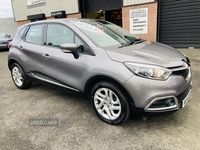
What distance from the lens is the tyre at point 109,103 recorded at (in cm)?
240

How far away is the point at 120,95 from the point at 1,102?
266 centimetres

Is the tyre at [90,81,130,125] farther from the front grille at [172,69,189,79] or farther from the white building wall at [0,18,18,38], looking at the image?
the white building wall at [0,18,18,38]

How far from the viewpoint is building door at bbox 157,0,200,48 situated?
8008 mm

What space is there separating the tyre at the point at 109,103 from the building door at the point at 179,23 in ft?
23.6

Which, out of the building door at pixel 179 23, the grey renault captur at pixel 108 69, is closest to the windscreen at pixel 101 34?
the grey renault captur at pixel 108 69

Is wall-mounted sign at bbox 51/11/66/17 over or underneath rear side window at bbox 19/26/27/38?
over

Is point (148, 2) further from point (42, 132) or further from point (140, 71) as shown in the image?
point (42, 132)

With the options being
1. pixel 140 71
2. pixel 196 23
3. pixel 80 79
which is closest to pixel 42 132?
pixel 80 79

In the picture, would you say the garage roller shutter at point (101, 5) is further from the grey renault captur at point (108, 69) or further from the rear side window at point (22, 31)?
the grey renault captur at point (108, 69)

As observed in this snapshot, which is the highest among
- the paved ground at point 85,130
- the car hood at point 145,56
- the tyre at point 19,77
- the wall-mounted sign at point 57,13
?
the wall-mounted sign at point 57,13

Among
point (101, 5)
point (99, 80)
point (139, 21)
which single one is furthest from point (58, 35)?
point (101, 5)

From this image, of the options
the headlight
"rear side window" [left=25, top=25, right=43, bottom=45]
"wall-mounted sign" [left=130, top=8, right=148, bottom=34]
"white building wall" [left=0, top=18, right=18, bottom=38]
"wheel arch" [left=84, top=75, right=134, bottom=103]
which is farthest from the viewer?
"white building wall" [left=0, top=18, right=18, bottom=38]

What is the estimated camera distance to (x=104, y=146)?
2.20 m

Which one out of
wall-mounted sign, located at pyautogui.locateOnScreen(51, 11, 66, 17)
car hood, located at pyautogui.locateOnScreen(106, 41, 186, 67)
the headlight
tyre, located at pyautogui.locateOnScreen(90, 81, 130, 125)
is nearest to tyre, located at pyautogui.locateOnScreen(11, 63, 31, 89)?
tyre, located at pyautogui.locateOnScreen(90, 81, 130, 125)
